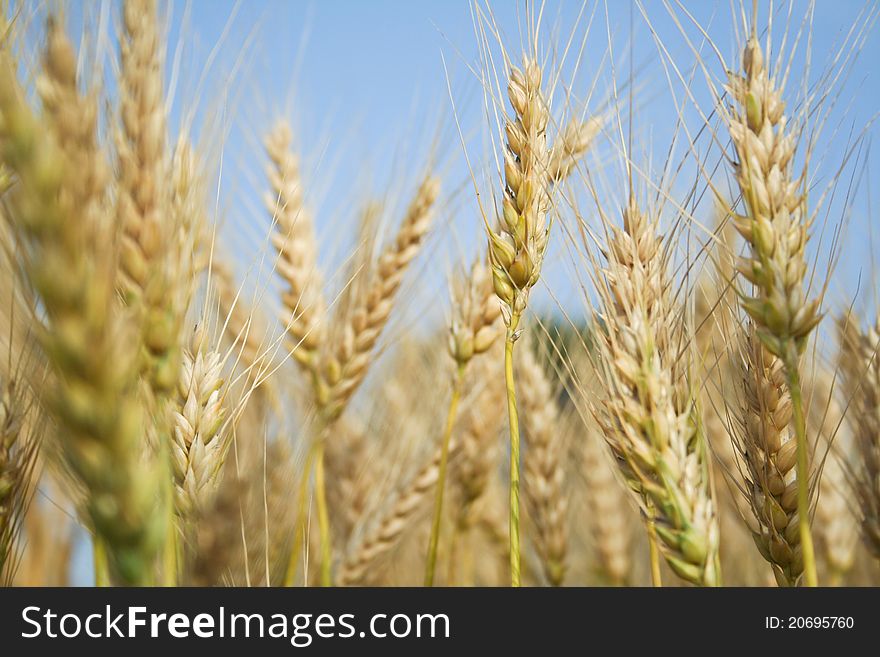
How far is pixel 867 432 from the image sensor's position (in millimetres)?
1222

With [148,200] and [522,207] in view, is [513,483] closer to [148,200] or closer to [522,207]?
[522,207]

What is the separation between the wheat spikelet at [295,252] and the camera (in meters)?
1.49

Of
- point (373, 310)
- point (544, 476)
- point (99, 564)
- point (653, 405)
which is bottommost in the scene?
point (99, 564)

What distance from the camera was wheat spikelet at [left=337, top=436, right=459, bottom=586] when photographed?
4.87 feet

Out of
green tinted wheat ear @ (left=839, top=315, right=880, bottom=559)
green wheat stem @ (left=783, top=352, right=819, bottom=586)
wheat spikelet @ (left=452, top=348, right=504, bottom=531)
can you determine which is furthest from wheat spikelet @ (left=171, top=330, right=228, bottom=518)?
green tinted wheat ear @ (left=839, top=315, right=880, bottom=559)

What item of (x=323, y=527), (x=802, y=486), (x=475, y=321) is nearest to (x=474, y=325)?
(x=475, y=321)

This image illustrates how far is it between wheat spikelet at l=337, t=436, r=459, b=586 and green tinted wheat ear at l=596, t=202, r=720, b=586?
657 millimetres

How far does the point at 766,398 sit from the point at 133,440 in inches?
32.3

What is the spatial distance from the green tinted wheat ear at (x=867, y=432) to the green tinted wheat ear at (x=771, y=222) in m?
0.31

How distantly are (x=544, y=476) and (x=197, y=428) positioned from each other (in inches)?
37.0

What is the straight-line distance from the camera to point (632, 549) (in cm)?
215
